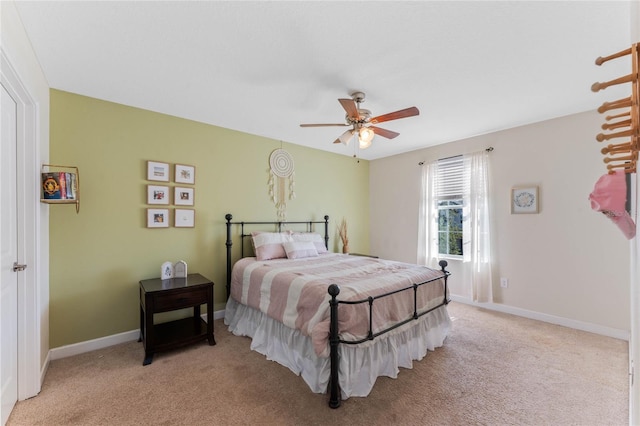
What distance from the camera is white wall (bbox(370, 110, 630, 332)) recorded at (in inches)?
121

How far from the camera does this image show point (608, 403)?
6.51ft

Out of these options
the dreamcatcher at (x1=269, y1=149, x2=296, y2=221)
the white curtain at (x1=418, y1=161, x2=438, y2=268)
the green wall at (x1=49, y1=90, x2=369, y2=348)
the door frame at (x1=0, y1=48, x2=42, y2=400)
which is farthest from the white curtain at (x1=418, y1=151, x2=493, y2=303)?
the door frame at (x1=0, y1=48, x2=42, y2=400)

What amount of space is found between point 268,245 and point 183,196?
1.18 m

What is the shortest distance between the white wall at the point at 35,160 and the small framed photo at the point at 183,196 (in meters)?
1.11

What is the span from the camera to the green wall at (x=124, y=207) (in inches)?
105

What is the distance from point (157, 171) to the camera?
3.15 meters

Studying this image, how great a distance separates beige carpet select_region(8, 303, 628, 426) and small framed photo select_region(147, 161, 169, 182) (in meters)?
1.77

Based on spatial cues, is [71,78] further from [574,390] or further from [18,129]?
[574,390]

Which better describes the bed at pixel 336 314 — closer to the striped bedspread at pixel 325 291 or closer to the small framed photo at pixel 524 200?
the striped bedspread at pixel 325 291

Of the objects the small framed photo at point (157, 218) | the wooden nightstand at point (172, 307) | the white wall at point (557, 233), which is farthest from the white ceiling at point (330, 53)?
the wooden nightstand at point (172, 307)

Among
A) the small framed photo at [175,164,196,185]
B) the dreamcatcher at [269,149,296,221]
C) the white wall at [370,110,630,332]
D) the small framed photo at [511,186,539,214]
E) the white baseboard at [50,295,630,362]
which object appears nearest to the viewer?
the white baseboard at [50,295,630,362]

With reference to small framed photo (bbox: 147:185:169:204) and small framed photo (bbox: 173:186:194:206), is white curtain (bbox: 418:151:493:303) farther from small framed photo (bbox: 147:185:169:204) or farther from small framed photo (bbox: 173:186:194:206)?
small framed photo (bbox: 147:185:169:204)

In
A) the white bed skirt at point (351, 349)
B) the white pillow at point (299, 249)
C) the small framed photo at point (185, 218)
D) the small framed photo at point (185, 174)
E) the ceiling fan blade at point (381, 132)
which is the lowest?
the white bed skirt at point (351, 349)

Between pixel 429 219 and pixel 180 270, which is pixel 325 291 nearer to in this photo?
pixel 180 270
